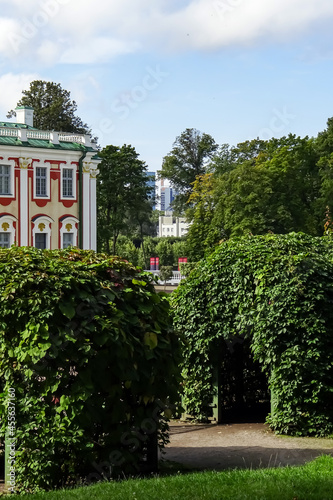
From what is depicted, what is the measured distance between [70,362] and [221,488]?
7.91 ft

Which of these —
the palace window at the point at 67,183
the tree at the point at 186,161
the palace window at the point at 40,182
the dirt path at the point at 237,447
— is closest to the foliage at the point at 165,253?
the tree at the point at 186,161

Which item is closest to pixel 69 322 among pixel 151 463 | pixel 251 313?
pixel 151 463

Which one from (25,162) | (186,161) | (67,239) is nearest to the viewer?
(25,162)

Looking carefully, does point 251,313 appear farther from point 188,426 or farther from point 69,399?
point 69,399

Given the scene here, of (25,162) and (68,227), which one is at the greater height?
(25,162)

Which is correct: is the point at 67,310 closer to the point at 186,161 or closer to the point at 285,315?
the point at 285,315

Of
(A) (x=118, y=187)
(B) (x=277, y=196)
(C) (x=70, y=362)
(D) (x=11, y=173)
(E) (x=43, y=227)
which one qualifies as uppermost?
(A) (x=118, y=187)

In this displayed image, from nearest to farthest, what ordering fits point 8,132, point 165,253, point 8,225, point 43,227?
point 8,225 → point 8,132 → point 43,227 → point 165,253

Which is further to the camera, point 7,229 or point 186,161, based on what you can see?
point 186,161

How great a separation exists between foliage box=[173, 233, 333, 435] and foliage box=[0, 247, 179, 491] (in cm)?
385

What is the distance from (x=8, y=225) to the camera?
172 feet

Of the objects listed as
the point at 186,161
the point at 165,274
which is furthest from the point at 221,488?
the point at 186,161

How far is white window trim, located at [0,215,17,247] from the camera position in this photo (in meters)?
52.2

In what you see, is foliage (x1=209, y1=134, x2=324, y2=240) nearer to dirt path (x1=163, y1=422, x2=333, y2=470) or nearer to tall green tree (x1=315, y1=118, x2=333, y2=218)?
tall green tree (x1=315, y1=118, x2=333, y2=218)
